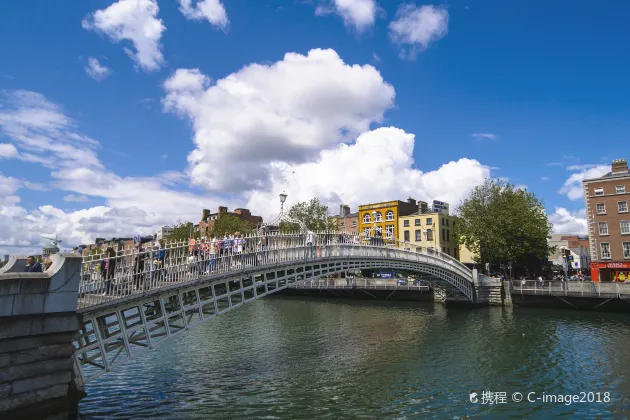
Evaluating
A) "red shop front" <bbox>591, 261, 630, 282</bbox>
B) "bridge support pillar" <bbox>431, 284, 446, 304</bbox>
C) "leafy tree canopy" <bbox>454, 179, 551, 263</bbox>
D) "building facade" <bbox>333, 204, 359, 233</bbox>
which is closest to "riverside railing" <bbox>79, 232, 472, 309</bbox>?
"bridge support pillar" <bbox>431, 284, 446, 304</bbox>

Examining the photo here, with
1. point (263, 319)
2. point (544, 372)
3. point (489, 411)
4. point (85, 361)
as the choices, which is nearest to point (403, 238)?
point (263, 319)

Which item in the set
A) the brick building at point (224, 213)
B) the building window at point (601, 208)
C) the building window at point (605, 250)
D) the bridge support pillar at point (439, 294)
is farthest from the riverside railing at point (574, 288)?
the brick building at point (224, 213)

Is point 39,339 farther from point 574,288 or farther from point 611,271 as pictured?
point 611,271

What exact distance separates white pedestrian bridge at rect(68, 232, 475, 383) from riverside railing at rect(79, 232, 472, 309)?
1.1 inches

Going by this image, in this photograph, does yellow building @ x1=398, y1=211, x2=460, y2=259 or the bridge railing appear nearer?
the bridge railing

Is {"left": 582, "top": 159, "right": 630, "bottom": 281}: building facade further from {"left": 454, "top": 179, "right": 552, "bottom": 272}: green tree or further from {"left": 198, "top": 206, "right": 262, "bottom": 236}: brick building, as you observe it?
{"left": 198, "top": 206, "right": 262, "bottom": 236}: brick building

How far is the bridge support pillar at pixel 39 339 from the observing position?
9414mm

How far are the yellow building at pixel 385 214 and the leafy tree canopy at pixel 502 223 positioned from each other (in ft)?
46.4

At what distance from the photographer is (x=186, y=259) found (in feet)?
52.5

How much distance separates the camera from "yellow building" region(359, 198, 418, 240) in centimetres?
6657

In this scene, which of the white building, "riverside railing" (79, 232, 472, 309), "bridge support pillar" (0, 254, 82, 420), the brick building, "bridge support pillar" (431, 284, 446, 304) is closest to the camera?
"bridge support pillar" (0, 254, 82, 420)

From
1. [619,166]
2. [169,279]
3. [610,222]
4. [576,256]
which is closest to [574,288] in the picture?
[610,222]

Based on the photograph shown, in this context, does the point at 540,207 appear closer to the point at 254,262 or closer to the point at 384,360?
the point at 384,360

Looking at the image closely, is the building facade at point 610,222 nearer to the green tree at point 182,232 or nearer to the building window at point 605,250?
the building window at point 605,250
